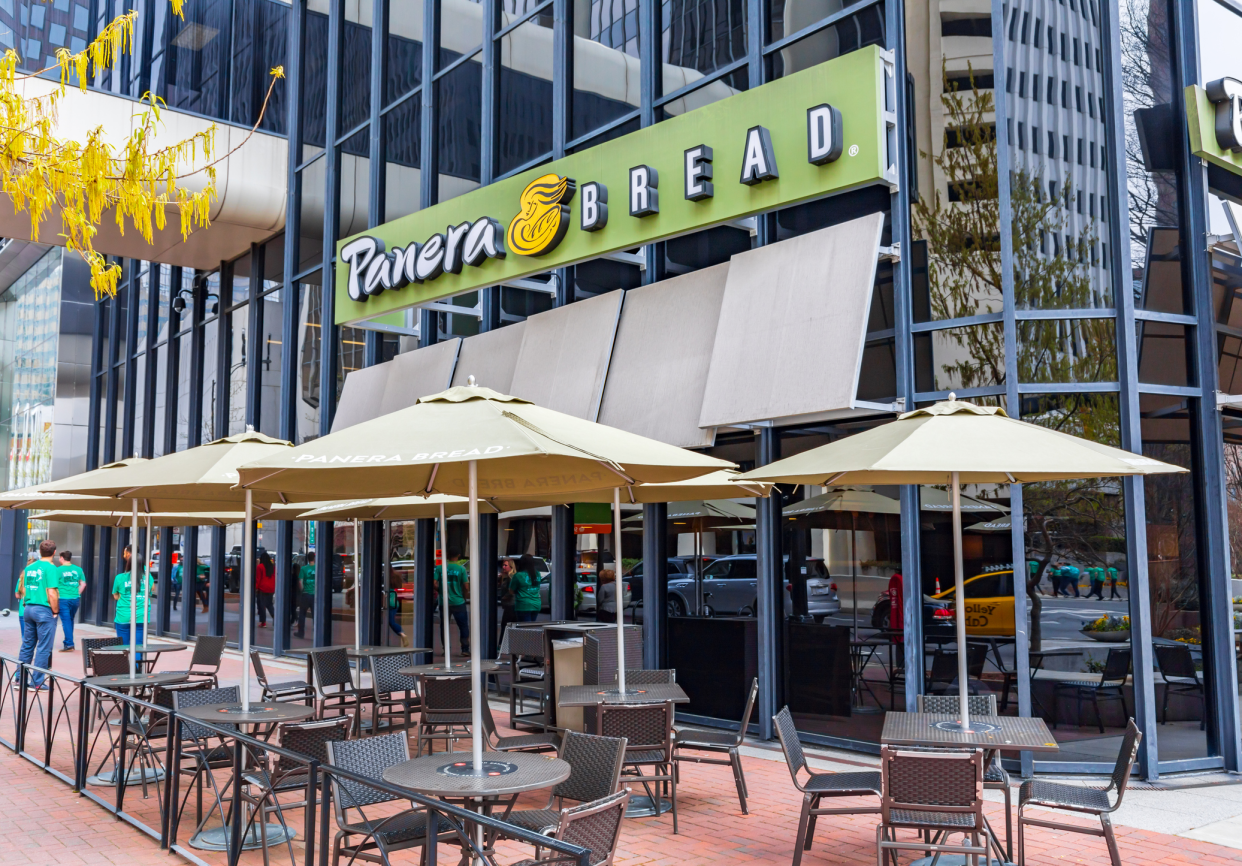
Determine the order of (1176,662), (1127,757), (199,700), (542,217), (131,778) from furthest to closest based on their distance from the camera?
(542,217), (1176,662), (131,778), (199,700), (1127,757)

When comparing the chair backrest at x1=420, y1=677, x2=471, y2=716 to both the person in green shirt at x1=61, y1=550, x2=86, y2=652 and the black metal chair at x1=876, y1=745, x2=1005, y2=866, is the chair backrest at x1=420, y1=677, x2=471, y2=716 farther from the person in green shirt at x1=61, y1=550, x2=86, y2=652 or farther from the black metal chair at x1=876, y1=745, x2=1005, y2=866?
the person in green shirt at x1=61, y1=550, x2=86, y2=652

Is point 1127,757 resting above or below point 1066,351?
below

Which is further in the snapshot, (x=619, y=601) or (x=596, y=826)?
(x=619, y=601)

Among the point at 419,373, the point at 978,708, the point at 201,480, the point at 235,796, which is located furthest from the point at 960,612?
the point at 419,373

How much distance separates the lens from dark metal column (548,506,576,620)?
1180cm

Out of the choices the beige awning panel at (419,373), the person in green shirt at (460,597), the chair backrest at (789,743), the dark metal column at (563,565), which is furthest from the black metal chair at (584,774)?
the beige awning panel at (419,373)

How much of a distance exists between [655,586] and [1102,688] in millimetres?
4232

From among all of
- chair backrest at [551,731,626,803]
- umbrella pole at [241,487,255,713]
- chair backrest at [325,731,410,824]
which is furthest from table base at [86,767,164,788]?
chair backrest at [551,731,626,803]

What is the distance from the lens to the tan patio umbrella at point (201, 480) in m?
7.36

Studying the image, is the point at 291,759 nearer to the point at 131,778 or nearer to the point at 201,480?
the point at 201,480

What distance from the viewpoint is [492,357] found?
42.0ft

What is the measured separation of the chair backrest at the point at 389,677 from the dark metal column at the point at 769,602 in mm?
3193

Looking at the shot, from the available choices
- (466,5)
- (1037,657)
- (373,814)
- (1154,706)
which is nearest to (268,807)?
(373,814)

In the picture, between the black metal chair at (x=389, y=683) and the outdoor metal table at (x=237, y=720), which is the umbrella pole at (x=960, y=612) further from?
the black metal chair at (x=389, y=683)
